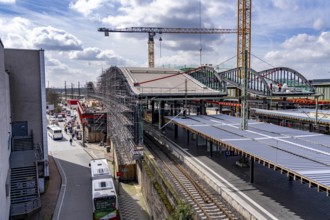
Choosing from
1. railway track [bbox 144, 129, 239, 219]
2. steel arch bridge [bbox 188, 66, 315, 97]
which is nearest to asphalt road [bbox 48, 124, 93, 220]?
railway track [bbox 144, 129, 239, 219]

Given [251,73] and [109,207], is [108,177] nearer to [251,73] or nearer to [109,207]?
[109,207]

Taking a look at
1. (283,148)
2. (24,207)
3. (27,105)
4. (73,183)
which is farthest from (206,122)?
(24,207)

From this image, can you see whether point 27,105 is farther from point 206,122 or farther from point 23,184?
point 206,122

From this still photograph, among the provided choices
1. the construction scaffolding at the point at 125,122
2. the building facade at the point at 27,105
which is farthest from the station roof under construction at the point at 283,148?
the building facade at the point at 27,105

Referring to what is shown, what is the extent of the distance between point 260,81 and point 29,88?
40411mm

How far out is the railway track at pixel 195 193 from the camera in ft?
45.7

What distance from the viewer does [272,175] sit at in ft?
61.6

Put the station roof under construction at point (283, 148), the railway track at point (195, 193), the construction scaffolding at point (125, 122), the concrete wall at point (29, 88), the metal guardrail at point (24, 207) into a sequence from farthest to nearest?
1. the construction scaffolding at point (125, 122)
2. the concrete wall at point (29, 88)
3. the metal guardrail at point (24, 207)
4. the railway track at point (195, 193)
5. the station roof under construction at point (283, 148)

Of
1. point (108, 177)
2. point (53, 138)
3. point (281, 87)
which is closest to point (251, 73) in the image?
point (281, 87)

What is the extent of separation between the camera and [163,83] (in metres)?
41.2

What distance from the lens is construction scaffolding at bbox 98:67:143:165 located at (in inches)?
997

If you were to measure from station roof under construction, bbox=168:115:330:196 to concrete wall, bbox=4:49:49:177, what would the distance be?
12.6m

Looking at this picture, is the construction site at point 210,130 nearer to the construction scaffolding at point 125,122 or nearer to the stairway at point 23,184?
the construction scaffolding at point 125,122

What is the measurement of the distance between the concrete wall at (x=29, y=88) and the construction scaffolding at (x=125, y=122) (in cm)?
704
